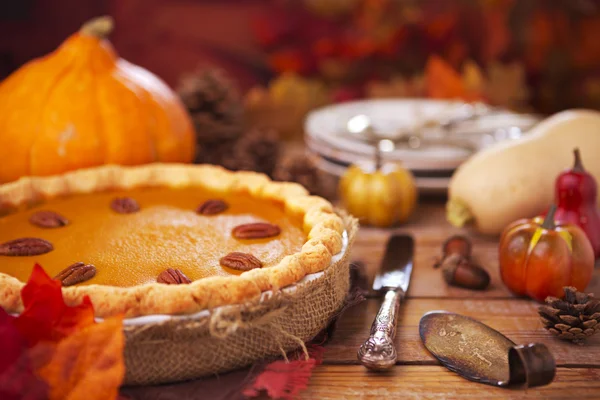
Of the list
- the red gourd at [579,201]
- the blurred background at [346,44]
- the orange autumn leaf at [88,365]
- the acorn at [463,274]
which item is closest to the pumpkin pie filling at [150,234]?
the orange autumn leaf at [88,365]

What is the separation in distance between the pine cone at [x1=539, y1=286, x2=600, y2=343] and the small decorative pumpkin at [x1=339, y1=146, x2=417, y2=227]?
2.39ft

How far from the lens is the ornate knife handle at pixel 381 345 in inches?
50.3

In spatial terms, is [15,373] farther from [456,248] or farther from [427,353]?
[456,248]

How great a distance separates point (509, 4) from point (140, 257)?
2.96 m

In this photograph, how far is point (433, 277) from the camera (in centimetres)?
176

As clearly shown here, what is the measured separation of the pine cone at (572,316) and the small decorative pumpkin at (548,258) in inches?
3.9

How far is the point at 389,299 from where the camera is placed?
59.2 inches

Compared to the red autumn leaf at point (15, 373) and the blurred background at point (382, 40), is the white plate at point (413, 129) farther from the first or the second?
the red autumn leaf at point (15, 373)

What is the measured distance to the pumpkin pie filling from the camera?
4.62 feet

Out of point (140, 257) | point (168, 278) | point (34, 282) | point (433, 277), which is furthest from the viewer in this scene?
point (433, 277)

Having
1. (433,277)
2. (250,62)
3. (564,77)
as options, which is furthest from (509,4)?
(433,277)

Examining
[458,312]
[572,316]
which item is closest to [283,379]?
[458,312]

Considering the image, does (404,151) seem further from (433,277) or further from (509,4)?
(509,4)

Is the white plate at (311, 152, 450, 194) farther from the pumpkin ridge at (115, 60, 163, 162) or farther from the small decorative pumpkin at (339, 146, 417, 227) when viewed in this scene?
the pumpkin ridge at (115, 60, 163, 162)
